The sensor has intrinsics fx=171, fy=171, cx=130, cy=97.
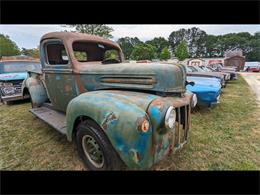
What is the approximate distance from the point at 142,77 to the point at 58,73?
76.0 inches

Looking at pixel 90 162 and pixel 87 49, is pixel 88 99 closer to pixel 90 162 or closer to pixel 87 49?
pixel 90 162

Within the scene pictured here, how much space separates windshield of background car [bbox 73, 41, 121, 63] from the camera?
350 centimetres

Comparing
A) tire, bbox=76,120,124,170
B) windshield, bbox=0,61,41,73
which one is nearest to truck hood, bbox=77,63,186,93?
tire, bbox=76,120,124,170

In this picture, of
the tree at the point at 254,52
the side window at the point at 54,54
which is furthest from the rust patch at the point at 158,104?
the tree at the point at 254,52

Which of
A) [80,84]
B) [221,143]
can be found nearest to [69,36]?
[80,84]

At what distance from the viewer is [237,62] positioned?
49375 mm

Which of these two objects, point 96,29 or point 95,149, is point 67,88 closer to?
point 95,149

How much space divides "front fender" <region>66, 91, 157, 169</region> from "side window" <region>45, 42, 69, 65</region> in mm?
1988

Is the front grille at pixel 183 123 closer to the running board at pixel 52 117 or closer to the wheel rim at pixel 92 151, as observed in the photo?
the wheel rim at pixel 92 151

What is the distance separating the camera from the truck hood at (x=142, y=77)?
2.38 meters

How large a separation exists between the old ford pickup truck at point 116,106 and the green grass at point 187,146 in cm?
43

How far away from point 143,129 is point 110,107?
48cm

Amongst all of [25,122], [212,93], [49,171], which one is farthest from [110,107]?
[212,93]

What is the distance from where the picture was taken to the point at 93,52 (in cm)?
388
